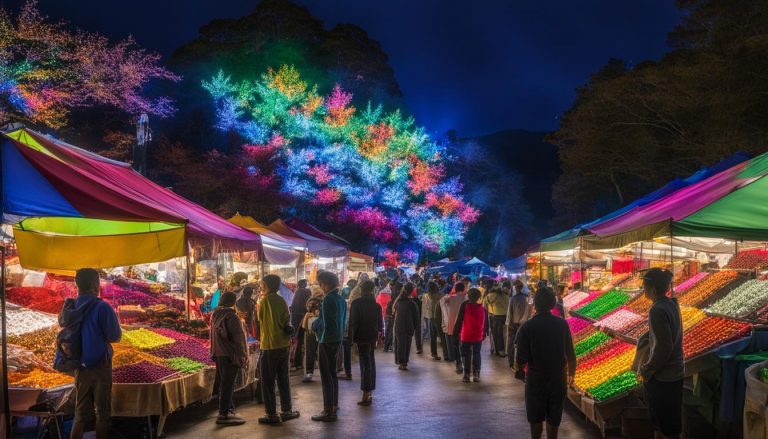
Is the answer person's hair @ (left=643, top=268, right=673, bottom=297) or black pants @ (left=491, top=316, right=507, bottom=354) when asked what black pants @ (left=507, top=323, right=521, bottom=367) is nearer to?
black pants @ (left=491, top=316, right=507, bottom=354)

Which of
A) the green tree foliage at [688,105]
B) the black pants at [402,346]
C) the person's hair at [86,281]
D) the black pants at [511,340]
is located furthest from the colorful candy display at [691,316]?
the green tree foliage at [688,105]

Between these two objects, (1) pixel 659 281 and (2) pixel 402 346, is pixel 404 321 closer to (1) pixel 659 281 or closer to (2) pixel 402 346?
(2) pixel 402 346

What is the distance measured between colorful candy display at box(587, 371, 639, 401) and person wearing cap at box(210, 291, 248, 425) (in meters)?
4.63

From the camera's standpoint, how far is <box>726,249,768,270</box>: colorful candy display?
1050 cm

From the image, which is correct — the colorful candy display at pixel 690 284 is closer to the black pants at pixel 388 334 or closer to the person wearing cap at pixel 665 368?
the person wearing cap at pixel 665 368

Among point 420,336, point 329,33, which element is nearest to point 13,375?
point 420,336

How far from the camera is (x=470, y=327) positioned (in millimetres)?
11461

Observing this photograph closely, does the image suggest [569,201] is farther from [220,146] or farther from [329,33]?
[220,146]

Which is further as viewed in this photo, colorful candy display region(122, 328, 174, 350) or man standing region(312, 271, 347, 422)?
colorful candy display region(122, 328, 174, 350)

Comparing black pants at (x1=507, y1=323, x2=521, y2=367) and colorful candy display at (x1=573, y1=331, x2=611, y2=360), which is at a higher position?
colorful candy display at (x1=573, y1=331, x2=611, y2=360)

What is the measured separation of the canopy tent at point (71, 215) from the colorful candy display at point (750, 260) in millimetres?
9450

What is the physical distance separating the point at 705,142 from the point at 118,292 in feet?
69.9

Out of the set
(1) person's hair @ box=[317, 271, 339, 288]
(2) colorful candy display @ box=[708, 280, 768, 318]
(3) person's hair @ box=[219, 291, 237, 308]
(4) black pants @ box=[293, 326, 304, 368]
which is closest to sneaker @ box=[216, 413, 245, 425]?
(3) person's hair @ box=[219, 291, 237, 308]

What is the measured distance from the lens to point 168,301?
13695 mm
